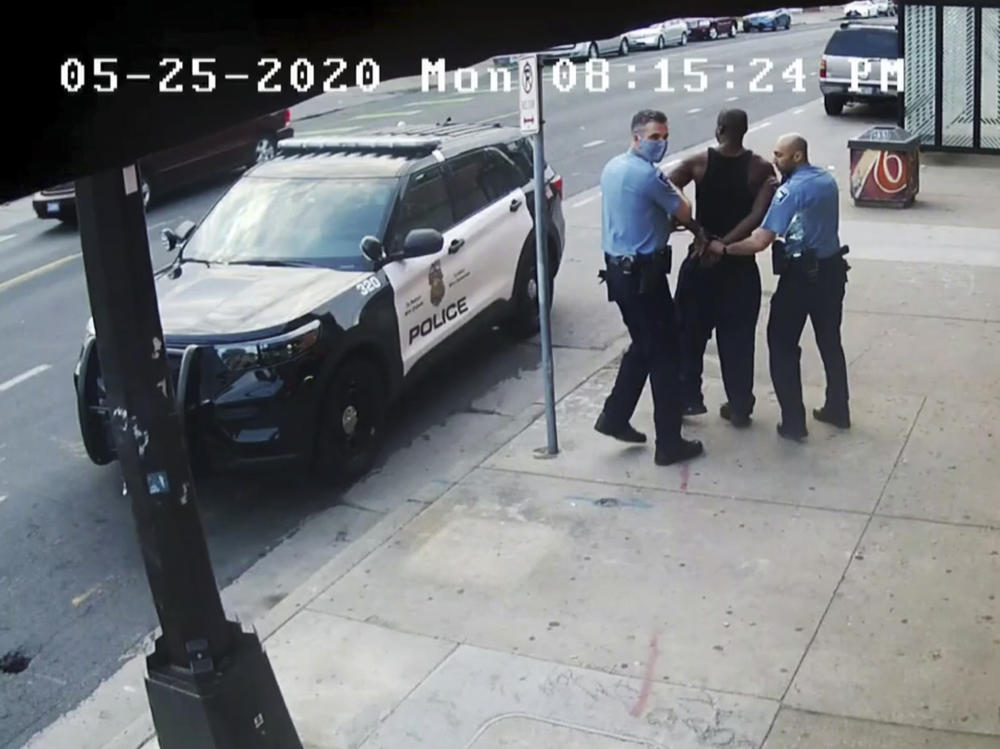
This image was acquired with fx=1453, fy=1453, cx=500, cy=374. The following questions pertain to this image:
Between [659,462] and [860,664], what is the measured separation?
8.02ft

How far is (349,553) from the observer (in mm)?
7344

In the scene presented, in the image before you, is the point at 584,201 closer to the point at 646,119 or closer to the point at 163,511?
the point at 646,119

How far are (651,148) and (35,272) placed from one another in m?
9.26

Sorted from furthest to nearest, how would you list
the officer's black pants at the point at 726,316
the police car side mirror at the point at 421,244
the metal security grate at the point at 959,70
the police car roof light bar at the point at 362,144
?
the metal security grate at the point at 959,70
the police car roof light bar at the point at 362,144
the police car side mirror at the point at 421,244
the officer's black pants at the point at 726,316

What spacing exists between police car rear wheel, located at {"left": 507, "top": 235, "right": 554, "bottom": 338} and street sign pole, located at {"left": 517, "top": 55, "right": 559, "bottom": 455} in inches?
90.3

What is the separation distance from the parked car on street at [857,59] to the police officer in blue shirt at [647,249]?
50.0ft

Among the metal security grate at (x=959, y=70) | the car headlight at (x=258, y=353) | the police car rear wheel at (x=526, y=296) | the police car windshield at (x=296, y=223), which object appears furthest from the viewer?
the metal security grate at (x=959, y=70)

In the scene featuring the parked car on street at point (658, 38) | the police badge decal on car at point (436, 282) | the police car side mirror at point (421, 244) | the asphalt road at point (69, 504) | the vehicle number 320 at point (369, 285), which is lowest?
the asphalt road at point (69, 504)

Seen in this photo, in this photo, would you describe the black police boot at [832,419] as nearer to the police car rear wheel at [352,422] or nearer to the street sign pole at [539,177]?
the street sign pole at [539,177]

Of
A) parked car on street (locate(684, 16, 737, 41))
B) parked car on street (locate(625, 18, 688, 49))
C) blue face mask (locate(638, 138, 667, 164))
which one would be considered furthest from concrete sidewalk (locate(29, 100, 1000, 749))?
parked car on street (locate(625, 18, 688, 49))

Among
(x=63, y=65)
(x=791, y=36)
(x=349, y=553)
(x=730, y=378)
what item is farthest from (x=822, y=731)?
(x=791, y=36)

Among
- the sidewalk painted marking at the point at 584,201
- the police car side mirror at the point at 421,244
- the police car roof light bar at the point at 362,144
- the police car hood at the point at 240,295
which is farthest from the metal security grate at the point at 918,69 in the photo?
the police car hood at the point at 240,295

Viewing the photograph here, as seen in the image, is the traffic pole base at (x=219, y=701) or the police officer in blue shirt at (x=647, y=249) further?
the police officer in blue shirt at (x=647, y=249)

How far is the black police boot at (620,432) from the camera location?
8.35 metres
